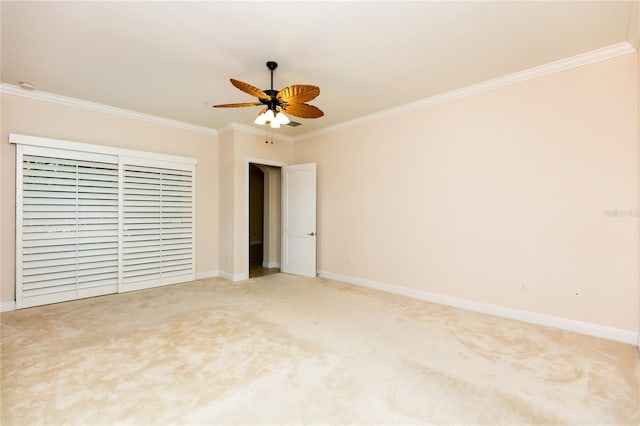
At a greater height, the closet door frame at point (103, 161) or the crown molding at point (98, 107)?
the crown molding at point (98, 107)

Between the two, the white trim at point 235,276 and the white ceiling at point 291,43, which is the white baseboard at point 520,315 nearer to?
the white trim at point 235,276

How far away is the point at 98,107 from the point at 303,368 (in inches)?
191

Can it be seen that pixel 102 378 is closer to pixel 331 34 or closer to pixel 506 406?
pixel 506 406

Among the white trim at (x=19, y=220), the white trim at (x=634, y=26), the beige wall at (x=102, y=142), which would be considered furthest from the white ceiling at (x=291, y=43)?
the white trim at (x=19, y=220)

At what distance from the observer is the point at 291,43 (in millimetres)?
2912

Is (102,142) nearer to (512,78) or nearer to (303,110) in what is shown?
(303,110)

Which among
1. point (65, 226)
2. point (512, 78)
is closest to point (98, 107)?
point (65, 226)

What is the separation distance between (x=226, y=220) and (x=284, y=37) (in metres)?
3.79

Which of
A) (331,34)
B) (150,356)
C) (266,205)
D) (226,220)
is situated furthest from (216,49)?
(266,205)

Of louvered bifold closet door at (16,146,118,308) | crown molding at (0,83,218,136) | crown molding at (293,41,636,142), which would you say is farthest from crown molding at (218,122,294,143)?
louvered bifold closet door at (16,146,118,308)

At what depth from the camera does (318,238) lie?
602 cm

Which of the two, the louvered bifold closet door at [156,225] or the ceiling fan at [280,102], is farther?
the louvered bifold closet door at [156,225]

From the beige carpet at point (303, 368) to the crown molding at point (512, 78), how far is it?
2880 millimetres

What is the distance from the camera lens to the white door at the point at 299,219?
19.4 feet
